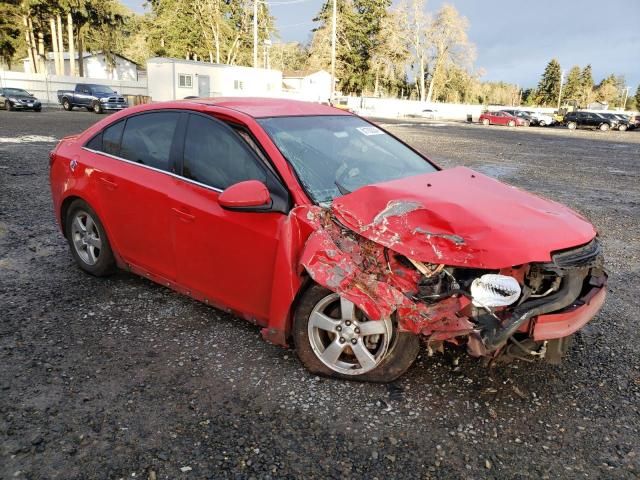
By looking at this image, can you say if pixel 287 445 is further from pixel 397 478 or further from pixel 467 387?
pixel 467 387

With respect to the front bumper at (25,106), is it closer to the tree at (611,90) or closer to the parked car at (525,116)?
the parked car at (525,116)

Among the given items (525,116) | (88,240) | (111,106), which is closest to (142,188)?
(88,240)

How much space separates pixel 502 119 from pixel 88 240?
45420 mm

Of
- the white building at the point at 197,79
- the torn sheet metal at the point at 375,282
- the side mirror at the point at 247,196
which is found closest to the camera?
the torn sheet metal at the point at 375,282

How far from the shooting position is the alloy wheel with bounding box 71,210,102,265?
4410mm

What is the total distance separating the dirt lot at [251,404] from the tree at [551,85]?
10681 centimetres

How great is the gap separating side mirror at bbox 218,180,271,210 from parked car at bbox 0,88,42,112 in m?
31.8

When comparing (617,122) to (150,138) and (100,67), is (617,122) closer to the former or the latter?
(150,138)

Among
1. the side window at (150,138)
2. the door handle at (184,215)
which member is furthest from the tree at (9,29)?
the door handle at (184,215)

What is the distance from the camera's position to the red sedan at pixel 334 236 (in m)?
2.61

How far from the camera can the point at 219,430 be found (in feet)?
8.62

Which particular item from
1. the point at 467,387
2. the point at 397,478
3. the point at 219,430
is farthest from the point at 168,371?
the point at 467,387

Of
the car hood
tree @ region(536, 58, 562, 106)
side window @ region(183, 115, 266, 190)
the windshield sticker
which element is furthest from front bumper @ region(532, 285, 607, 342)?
tree @ region(536, 58, 562, 106)

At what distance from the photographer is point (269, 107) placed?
12.7 ft
